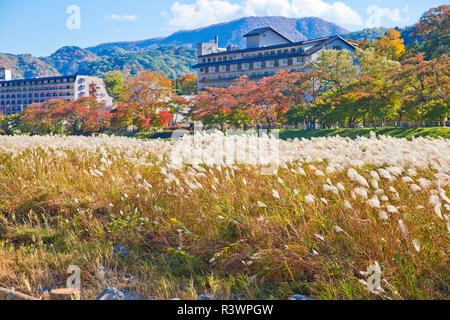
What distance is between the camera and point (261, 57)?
197ft

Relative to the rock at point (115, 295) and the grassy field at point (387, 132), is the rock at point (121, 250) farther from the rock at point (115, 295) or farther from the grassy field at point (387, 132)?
the grassy field at point (387, 132)

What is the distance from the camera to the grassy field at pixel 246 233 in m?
3.01

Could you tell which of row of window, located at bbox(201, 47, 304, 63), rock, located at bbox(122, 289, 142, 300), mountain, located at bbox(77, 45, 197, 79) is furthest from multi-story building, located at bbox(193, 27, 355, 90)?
mountain, located at bbox(77, 45, 197, 79)

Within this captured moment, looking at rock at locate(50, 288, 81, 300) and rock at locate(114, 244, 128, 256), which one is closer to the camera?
rock at locate(50, 288, 81, 300)

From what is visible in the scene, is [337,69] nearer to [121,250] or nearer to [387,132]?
[387,132]

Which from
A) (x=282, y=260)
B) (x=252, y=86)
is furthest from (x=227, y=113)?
(x=282, y=260)

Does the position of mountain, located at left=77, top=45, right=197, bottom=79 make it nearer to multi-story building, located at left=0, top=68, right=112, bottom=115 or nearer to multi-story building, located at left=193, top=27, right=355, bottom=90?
multi-story building, located at left=0, top=68, right=112, bottom=115

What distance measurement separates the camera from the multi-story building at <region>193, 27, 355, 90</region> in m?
54.4

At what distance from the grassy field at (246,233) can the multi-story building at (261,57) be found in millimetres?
51914

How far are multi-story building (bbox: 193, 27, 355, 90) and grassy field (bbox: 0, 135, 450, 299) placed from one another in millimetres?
51914

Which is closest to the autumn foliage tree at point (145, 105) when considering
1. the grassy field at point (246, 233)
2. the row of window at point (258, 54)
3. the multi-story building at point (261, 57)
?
the multi-story building at point (261, 57)

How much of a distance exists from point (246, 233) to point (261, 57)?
5922cm

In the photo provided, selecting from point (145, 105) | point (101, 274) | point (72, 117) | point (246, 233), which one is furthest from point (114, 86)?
point (101, 274)

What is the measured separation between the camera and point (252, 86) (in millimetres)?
34000
